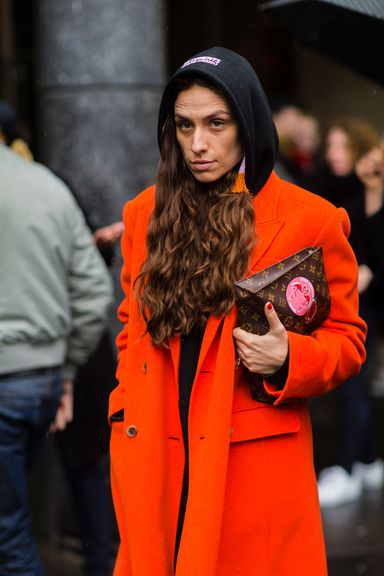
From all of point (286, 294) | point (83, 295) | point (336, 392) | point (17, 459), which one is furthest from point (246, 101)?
point (336, 392)

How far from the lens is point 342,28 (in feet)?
13.2

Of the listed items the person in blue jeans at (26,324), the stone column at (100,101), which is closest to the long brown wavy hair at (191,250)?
the person in blue jeans at (26,324)

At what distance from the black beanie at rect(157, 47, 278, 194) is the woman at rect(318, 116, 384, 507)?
3.49m

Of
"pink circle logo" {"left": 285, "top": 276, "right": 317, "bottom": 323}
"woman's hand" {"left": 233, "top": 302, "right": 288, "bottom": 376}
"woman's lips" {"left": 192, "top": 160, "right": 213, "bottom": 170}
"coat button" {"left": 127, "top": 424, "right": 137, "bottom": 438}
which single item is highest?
"woman's lips" {"left": 192, "top": 160, "right": 213, "bottom": 170}

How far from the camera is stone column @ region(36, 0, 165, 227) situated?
5953mm

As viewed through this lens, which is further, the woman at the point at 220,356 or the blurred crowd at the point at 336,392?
the blurred crowd at the point at 336,392

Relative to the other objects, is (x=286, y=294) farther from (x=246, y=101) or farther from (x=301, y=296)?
(x=246, y=101)

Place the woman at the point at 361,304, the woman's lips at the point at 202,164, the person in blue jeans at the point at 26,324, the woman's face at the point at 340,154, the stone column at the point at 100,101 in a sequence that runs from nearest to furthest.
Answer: the woman's lips at the point at 202,164, the person in blue jeans at the point at 26,324, the stone column at the point at 100,101, the woman at the point at 361,304, the woman's face at the point at 340,154

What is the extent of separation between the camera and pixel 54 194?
14.3 ft

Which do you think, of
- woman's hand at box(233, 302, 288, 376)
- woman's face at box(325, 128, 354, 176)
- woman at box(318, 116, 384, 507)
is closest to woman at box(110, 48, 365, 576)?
woman's hand at box(233, 302, 288, 376)

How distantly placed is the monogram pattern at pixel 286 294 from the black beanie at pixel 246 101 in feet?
0.91

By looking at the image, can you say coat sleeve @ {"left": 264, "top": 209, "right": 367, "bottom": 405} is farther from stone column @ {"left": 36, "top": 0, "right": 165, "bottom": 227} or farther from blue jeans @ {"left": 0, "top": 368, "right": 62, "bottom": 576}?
stone column @ {"left": 36, "top": 0, "right": 165, "bottom": 227}

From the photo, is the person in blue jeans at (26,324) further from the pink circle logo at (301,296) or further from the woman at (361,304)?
the woman at (361,304)

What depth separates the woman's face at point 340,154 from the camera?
7.39 m
